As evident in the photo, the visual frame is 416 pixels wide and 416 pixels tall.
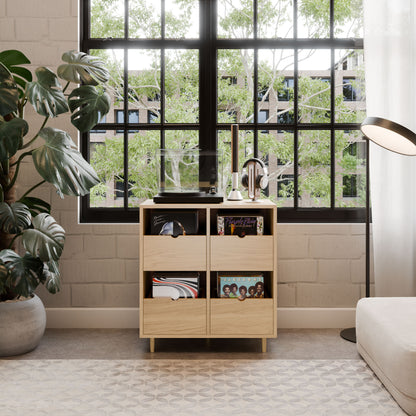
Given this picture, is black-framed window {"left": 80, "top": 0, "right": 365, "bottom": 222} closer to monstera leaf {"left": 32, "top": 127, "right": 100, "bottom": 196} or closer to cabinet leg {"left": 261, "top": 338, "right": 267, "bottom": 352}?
monstera leaf {"left": 32, "top": 127, "right": 100, "bottom": 196}

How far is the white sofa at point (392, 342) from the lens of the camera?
1.81 meters

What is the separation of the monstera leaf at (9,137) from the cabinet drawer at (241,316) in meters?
1.20

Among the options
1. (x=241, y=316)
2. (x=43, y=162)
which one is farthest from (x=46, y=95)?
(x=241, y=316)

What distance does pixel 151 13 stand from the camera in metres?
3.04

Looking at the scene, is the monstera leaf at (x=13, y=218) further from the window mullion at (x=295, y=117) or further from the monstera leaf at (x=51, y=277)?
the window mullion at (x=295, y=117)

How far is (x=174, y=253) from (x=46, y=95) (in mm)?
969

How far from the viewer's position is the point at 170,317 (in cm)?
253

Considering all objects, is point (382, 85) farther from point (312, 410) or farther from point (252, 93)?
point (312, 410)

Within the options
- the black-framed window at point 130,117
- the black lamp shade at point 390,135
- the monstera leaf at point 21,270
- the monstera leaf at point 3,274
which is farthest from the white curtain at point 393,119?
the monstera leaf at point 3,274

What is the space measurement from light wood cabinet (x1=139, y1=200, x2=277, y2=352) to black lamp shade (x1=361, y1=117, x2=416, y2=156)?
65 cm

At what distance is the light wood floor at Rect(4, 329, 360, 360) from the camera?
8.17 feet

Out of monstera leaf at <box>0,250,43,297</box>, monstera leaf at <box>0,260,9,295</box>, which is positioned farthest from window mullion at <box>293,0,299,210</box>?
monstera leaf at <box>0,260,9,295</box>

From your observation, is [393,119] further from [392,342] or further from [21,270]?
[21,270]

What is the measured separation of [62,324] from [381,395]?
1.85 m
